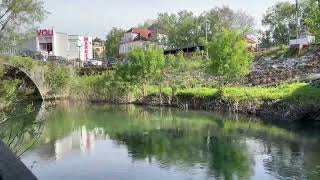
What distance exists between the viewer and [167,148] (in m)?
27.6

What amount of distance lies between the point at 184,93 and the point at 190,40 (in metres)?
54.6

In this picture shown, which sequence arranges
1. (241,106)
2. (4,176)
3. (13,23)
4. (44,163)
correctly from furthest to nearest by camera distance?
1. (241,106)
2. (13,23)
3. (44,163)
4. (4,176)

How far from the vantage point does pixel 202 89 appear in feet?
163

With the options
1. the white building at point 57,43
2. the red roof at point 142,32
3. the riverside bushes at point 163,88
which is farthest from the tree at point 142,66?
the red roof at point 142,32

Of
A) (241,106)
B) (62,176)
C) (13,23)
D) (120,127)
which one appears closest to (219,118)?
(241,106)

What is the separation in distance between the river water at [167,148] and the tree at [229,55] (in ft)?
20.4

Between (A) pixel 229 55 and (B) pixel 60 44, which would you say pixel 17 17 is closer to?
(A) pixel 229 55

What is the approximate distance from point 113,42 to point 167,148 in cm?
10174

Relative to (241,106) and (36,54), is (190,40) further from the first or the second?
(241,106)

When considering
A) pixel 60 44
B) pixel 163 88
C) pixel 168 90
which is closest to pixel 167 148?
pixel 168 90

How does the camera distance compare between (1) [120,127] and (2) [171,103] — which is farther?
(2) [171,103]

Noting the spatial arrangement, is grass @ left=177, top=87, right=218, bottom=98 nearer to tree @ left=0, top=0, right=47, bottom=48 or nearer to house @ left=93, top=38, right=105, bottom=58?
tree @ left=0, top=0, right=47, bottom=48

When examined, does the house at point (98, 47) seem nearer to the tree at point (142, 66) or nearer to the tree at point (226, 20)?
the tree at point (226, 20)

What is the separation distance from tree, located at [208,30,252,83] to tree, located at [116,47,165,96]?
914 cm
